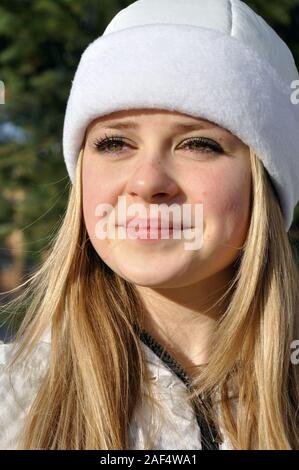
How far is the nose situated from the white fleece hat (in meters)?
0.15

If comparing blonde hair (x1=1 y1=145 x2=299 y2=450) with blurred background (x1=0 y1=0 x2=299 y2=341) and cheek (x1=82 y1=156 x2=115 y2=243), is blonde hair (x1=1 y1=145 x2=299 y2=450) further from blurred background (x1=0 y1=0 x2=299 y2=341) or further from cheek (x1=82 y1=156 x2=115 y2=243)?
blurred background (x1=0 y1=0 x2=299 y2=341)

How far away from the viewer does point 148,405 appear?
176cm

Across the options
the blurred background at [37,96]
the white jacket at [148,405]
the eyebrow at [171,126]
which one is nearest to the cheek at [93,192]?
the eyebrow at [171,126]

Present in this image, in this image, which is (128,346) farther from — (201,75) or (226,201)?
(201,75)

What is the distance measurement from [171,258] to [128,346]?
0.95 feet

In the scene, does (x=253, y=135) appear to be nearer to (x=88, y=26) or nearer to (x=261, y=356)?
(x=261, y=356)

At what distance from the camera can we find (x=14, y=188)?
14.9 feet

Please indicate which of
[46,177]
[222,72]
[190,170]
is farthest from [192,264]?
[46,177]

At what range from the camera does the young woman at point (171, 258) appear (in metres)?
1.72

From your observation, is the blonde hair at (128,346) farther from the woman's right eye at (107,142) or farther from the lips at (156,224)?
the lips at (156,224)

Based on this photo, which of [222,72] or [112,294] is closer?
[222,72]

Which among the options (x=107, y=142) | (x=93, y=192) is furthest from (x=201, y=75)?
(x=93, y=192)

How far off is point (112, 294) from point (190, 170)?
16.9 inches

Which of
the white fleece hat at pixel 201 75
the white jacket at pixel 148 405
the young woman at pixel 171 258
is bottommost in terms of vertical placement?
the white jacket at pixel 148 405
